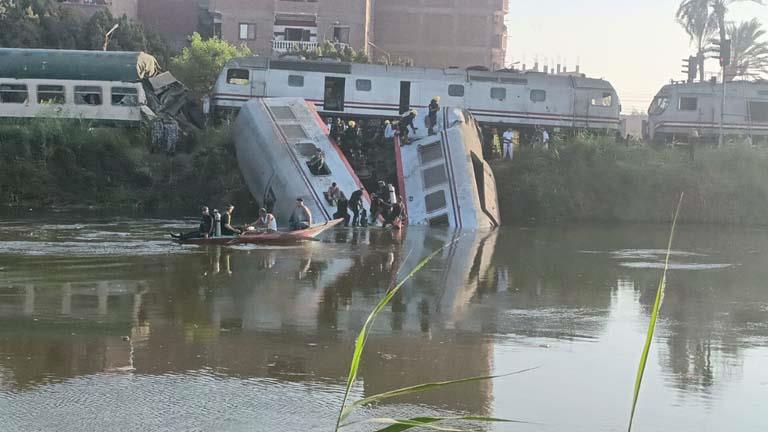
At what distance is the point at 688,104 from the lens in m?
46.5

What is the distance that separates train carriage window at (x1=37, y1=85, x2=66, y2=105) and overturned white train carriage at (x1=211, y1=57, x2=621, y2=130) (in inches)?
227

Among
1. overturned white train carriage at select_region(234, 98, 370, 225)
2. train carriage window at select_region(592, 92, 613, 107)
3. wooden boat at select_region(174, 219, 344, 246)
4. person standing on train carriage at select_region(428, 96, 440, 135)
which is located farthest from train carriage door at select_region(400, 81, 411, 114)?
wooden boat at select_region(174, 219, 344, 246)

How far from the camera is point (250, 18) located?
66688mm

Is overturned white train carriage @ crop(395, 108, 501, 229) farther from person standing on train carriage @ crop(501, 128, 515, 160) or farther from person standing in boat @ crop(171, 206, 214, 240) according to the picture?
person standing in boat @ crop(171, 206, 214, 240)

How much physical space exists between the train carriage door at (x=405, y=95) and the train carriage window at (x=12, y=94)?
14093 mm

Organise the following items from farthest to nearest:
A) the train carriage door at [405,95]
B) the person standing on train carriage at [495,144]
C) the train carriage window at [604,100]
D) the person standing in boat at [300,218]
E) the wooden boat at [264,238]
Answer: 1. the train carriage window at [604,100]
2. the train carriage door at [405,95]
3. the person standing on train carriage at [495,144]
4. the person standing in boat at [300,218]
5. the wooden boat at [264,238]

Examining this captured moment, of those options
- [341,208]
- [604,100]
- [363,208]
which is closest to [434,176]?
[363,208]

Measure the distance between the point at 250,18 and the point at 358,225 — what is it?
126ft

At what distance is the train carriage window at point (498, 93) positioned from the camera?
44.2 metres

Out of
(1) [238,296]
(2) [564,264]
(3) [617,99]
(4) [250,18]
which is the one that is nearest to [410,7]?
(4) [250,18]

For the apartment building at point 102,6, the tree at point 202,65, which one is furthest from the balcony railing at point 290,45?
the tree at point 202,65

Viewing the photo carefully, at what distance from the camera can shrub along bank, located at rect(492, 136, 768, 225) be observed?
37.9 m

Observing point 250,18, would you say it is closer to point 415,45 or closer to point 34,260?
point 415,45

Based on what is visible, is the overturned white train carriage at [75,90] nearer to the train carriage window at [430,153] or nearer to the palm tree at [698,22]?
the train carriage window at [430,153]
